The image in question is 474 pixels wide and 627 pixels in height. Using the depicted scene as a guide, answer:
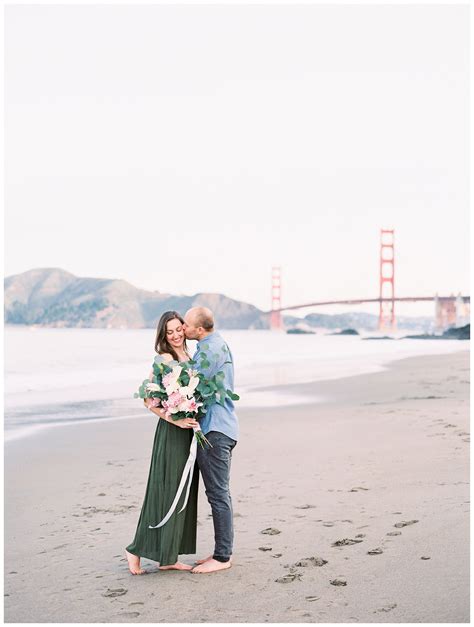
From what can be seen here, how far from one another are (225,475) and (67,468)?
8.64ft

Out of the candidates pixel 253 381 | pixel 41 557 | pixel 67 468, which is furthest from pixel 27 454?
pixel 253 381

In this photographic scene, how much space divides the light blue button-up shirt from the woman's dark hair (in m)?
0.12

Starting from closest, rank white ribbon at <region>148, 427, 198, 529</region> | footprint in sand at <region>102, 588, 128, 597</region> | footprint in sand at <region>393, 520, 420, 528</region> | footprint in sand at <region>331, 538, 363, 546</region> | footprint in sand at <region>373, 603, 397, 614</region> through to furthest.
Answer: footprint in sand at <region>373, 603, 397, 614</region> → footprint in sand at <region>102, 588, 128, 597</region> → white ribbon at <region>148, 427, 198, 529</region> → footprint in sand at <region>331, 538, 363, 546</region> → footprint in sand at <region>393, 520, 420, 528</region>

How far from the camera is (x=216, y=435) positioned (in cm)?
331

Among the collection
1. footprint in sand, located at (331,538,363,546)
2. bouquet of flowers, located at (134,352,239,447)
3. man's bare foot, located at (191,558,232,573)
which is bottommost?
man's bare foot, located at (191,558,232,573)

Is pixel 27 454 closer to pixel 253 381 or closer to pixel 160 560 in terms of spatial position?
pixel 160 560

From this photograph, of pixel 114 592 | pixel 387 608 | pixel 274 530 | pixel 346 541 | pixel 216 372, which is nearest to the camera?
pixel 387 608

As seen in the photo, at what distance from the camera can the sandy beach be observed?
2973mm

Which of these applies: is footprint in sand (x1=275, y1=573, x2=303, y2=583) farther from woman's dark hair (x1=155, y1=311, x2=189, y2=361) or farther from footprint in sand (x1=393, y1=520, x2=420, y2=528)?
woman's dark hair (x1=155, y1=311, x2=189, y2=361)

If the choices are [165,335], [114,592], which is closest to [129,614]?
[114,592]

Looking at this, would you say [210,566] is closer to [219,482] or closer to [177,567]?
[177,567]

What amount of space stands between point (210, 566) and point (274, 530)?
609 mm

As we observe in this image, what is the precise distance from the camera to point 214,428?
3.30 metres

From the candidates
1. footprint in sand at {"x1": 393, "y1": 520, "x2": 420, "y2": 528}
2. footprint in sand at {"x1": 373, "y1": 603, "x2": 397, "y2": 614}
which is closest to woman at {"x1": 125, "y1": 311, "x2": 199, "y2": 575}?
footprint in sand at {"x1": 373, "y1": 603, "x2": 397, "y2": 614}
